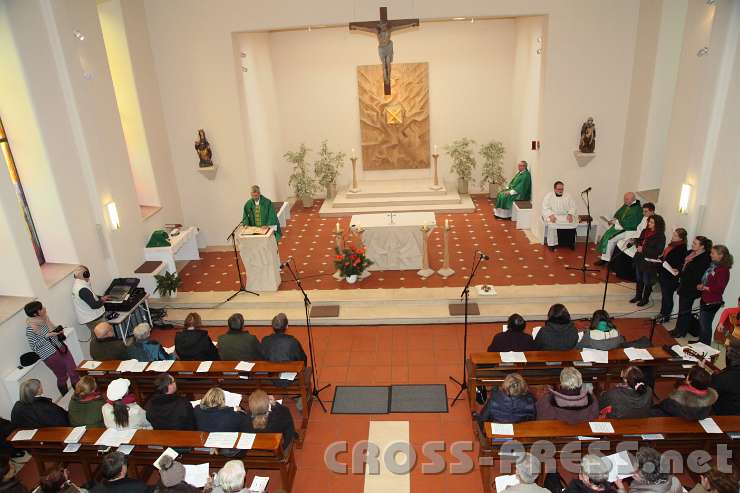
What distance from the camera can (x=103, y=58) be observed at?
382 inches

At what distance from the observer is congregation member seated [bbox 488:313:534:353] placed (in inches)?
260

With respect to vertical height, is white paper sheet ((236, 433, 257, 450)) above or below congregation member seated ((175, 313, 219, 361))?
below

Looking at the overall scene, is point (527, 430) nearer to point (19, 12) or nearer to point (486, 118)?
point (19, 12)

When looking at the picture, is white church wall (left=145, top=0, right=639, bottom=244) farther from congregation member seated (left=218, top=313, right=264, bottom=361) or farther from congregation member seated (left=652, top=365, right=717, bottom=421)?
congregation member seated (left=652, top=365, right=717, bottom=421)

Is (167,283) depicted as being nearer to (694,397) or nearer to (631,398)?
(631,398)

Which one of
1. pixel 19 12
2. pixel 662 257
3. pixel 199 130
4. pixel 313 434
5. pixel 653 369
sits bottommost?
pixel 313 434

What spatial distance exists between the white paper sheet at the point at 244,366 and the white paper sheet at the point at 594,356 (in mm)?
4057

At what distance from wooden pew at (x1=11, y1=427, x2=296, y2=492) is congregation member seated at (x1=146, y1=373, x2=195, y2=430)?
10 centimetres

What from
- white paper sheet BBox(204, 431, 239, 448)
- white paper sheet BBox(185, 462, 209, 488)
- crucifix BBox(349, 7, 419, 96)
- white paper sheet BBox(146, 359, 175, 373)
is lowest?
white paper sheet BBox(185, 462, 209, 488)

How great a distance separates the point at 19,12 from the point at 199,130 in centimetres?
417

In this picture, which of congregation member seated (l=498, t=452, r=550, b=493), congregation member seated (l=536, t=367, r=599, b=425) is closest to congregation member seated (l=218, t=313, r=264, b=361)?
congregation member seated (l=536, t=367, r=599, b=425)

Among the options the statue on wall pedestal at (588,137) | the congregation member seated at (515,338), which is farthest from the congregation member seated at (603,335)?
the statue on wall pedestal at (588,137)

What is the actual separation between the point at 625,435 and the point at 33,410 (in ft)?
20.0

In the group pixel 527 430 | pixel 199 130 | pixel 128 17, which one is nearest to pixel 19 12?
pixel 128 17
